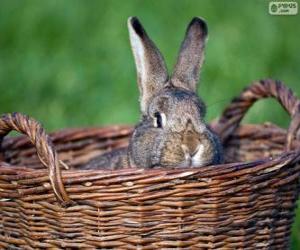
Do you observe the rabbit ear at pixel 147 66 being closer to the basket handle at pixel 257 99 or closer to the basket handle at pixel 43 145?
the basket handle at pixel 257 99

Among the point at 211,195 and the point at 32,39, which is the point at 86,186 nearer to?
the point at 211,195

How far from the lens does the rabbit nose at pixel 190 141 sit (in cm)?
402

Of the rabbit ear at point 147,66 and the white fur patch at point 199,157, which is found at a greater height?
the rabbit ear at point 147,66

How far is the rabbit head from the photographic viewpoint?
160 inches

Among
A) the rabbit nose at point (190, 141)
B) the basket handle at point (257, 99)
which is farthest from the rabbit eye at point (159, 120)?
the basket handle at point (257, 99)

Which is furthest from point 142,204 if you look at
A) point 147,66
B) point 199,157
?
point 147,66

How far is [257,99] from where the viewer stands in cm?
498

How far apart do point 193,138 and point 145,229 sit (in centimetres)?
50

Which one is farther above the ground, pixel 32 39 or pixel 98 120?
pixel 32 39

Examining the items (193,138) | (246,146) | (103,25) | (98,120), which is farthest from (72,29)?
(193,138)

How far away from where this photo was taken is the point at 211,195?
375cm

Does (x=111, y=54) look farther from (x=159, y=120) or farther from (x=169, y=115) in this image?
(x=169, y=115)

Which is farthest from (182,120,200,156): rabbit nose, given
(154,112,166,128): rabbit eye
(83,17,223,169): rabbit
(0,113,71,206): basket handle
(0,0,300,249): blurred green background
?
(0,0,300,249): blurred green background

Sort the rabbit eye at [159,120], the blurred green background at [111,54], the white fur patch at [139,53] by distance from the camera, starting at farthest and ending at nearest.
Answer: the blurred green background at [111,54] → the white fur patch at [139,53] → the rabbit eye at [159,120]
